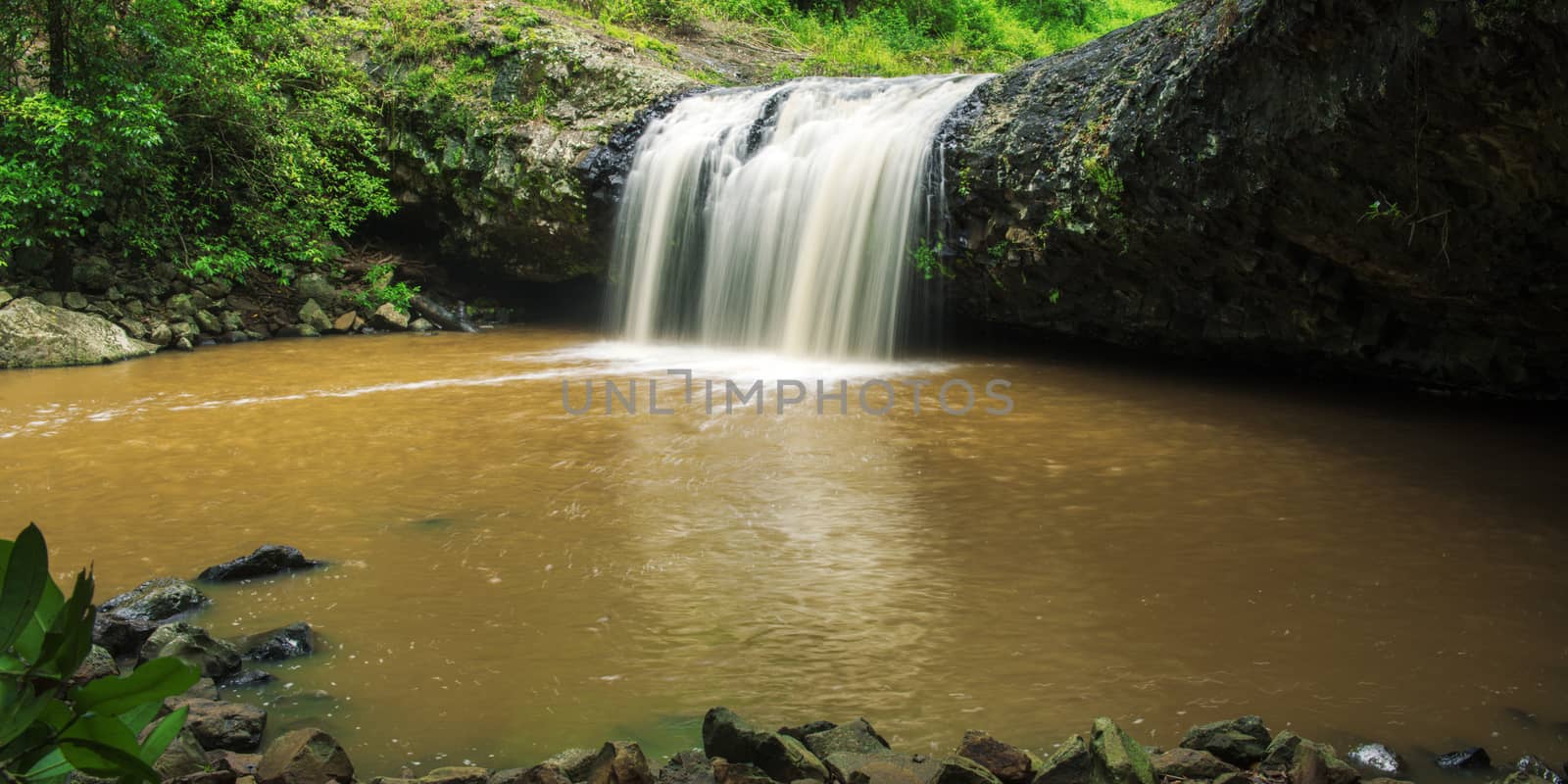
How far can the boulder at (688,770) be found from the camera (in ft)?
7.47

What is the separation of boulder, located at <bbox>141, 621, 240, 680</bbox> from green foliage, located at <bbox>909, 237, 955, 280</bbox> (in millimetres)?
7204

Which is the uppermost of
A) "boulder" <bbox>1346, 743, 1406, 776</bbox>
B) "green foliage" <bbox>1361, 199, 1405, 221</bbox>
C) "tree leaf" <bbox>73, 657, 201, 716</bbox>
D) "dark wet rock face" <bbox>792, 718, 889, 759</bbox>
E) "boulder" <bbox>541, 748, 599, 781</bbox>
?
"green foliage" <bbox>1361, 199, 1405, 221</bbox>

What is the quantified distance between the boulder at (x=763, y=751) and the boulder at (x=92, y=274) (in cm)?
1125

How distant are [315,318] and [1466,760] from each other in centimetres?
1194

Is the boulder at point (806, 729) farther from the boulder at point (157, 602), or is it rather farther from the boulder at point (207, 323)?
the boulder at point (207, 323)

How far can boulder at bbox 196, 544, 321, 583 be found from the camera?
385cm

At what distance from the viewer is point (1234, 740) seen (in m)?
2.45

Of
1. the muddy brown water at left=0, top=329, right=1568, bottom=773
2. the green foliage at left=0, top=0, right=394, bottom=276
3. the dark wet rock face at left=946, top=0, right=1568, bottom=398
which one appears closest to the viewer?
the muddy brown water at left=0, top=329, right=1568, bottom=773

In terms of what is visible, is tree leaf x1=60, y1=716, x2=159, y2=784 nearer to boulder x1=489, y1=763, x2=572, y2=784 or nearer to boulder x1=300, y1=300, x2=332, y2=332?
boulder x1=489, y1=763, x2=572, y2=784

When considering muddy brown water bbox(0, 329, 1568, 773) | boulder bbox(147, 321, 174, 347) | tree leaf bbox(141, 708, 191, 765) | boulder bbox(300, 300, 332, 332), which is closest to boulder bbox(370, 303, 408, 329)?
boulder bbox(300, 300, 332, 332)

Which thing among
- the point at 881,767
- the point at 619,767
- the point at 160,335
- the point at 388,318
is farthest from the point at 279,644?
the point at 388,318

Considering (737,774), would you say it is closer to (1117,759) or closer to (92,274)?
(1117,759)

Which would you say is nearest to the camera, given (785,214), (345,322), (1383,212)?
(1383,212)

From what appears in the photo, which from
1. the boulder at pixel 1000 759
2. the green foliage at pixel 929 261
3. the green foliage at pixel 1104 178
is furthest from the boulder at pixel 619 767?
the green foliage at pixel 929 261
